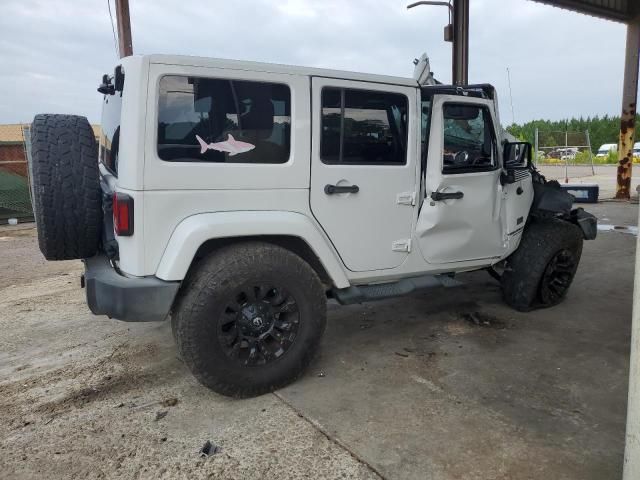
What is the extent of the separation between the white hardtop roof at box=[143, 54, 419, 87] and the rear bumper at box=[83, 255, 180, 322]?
1234 mm

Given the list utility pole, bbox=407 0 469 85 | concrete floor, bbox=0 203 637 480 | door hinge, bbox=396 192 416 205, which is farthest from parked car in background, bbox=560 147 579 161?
door hinge, bbox=396 192 416 205

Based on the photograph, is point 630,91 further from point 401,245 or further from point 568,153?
point 401,245

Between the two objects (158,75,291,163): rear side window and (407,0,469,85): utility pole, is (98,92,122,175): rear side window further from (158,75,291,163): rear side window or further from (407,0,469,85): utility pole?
(407,0,469,85): utility pole

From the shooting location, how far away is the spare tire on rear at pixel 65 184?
2.94 metres

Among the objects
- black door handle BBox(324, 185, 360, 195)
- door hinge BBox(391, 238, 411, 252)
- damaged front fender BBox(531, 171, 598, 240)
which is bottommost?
door hinge BBox(391, 238, 411, 252)

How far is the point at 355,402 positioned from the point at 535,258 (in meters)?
2.32

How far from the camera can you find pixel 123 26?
19.8 ft

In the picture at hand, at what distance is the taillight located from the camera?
277 centimetres

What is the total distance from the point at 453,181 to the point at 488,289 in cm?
213

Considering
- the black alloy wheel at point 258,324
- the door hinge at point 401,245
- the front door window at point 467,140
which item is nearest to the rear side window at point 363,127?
the front door window at point 467,140

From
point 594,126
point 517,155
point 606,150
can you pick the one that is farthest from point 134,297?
point 594,126

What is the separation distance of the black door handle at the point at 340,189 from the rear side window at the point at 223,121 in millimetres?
333

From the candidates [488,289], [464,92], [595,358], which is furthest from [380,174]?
[488,289]

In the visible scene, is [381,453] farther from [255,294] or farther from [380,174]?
[380,174]
